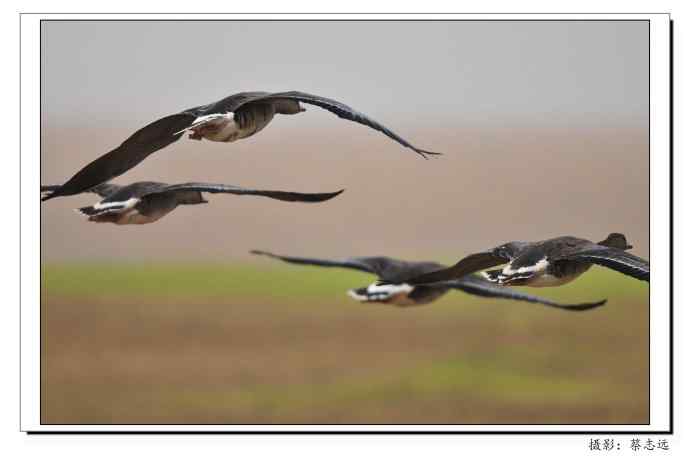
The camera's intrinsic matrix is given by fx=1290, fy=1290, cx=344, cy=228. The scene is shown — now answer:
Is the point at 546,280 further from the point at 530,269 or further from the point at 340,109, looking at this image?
the point at 340,109

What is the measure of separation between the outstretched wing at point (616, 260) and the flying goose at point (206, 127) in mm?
544

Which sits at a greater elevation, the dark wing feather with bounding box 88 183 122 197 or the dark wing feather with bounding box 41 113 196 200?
the dark wing feather with bounding box 41 113 196 200

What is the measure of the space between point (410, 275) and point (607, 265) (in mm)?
1209

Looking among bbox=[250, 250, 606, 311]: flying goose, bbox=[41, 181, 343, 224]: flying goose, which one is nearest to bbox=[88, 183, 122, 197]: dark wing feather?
bbox=[41, 181, 343, 224]: flying goose

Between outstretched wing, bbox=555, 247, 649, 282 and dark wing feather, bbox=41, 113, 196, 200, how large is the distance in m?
1.20

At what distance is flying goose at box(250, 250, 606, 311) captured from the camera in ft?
14.6

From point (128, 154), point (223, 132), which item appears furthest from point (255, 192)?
point (128, 154)

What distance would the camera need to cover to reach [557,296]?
15.0 metres

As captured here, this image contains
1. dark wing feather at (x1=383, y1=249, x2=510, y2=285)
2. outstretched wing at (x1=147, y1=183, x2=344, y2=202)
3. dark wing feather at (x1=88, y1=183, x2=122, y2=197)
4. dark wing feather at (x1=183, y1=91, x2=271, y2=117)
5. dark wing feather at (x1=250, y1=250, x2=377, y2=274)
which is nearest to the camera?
outstretched wing at (x1=147, y1=183, x2=344, y2=202)

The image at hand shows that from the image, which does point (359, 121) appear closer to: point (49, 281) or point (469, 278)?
point (469, 278)

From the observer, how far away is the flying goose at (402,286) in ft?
14.6

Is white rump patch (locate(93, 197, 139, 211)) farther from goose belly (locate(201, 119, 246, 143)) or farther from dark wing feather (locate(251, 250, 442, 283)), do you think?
dark wing feather (locate(251, 250, 442, 283))

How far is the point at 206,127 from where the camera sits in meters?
3.67
